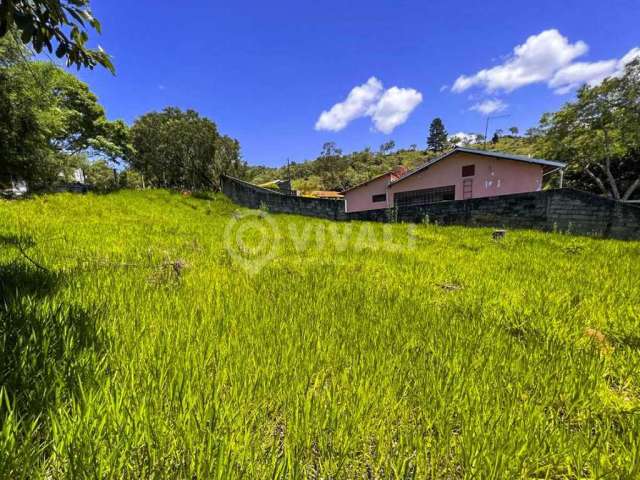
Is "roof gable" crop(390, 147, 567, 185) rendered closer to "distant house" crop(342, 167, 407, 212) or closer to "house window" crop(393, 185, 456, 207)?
"house window" crop(393, 185, 456, 207)

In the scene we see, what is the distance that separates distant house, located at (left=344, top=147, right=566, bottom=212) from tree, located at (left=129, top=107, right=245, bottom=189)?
47.1ft

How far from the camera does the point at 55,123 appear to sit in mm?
10008

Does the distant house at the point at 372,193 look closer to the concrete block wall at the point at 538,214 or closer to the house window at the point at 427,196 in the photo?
the house window at the point at 427,196

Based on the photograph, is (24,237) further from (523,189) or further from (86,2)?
(523,189)

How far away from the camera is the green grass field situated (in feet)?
Result: 3.40

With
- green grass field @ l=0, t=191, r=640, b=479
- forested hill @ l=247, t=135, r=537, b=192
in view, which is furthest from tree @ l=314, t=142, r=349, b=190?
green grass field @ l=0, t=191, r=640, b=479

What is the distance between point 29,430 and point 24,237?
548 centimetres

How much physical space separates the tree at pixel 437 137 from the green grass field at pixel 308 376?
88454 mm

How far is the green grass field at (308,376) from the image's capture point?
1035 millimetres

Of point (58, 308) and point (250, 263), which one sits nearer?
point (58, 308)

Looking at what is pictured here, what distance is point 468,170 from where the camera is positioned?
18.1 metres

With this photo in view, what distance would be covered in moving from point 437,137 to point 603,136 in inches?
2619

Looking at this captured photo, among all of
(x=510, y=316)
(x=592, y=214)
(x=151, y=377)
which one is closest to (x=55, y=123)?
(x=151, y=377)

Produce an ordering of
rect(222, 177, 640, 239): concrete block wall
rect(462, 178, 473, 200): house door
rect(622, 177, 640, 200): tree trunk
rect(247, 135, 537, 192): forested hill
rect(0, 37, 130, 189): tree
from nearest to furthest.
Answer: rect(222, 177, 640, 239): concrete block wall → rect(0, 37, 130, 189): tree → rect(462, 178, 473, 200): house door → rect(622, 177, 640, 200): tree trunk → rect(247, 135, 537, 192): forested hill
